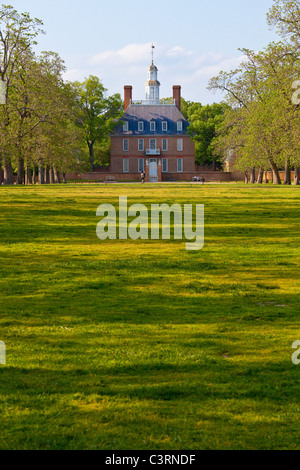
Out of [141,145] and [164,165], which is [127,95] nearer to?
[141,145]

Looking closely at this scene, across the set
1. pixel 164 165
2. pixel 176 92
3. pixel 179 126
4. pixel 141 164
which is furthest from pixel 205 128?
pixel 141 164

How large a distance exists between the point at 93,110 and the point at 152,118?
33.0ft

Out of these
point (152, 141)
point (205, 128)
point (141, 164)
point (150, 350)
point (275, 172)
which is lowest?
point (150, 350)

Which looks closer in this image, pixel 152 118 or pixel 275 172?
pixel 275 172

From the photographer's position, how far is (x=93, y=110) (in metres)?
106

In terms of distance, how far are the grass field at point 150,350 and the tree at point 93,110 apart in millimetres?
91129

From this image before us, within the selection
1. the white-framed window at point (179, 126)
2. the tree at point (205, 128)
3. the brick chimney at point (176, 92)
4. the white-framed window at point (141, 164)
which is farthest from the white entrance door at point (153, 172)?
the brick chimney at point (176, 92)

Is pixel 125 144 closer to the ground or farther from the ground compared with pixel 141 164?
farther from the ground

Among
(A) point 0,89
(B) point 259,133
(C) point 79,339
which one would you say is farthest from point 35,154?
(C) point 79,339

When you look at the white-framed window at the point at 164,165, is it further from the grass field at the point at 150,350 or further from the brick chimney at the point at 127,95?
the grass field at the point at 150,350

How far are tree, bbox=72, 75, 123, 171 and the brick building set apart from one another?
98.6 inches

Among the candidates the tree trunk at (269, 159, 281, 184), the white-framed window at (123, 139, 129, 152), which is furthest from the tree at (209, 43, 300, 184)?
the white-framed window at (123, 139, 129, 152)

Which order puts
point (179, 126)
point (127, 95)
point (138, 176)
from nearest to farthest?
point (138, 176), point (179, 126), point (127, 95)

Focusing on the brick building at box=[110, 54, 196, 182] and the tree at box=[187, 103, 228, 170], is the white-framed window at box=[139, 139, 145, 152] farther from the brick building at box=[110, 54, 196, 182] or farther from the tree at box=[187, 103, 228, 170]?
the tree at box=[187, 103, 228, 170]
